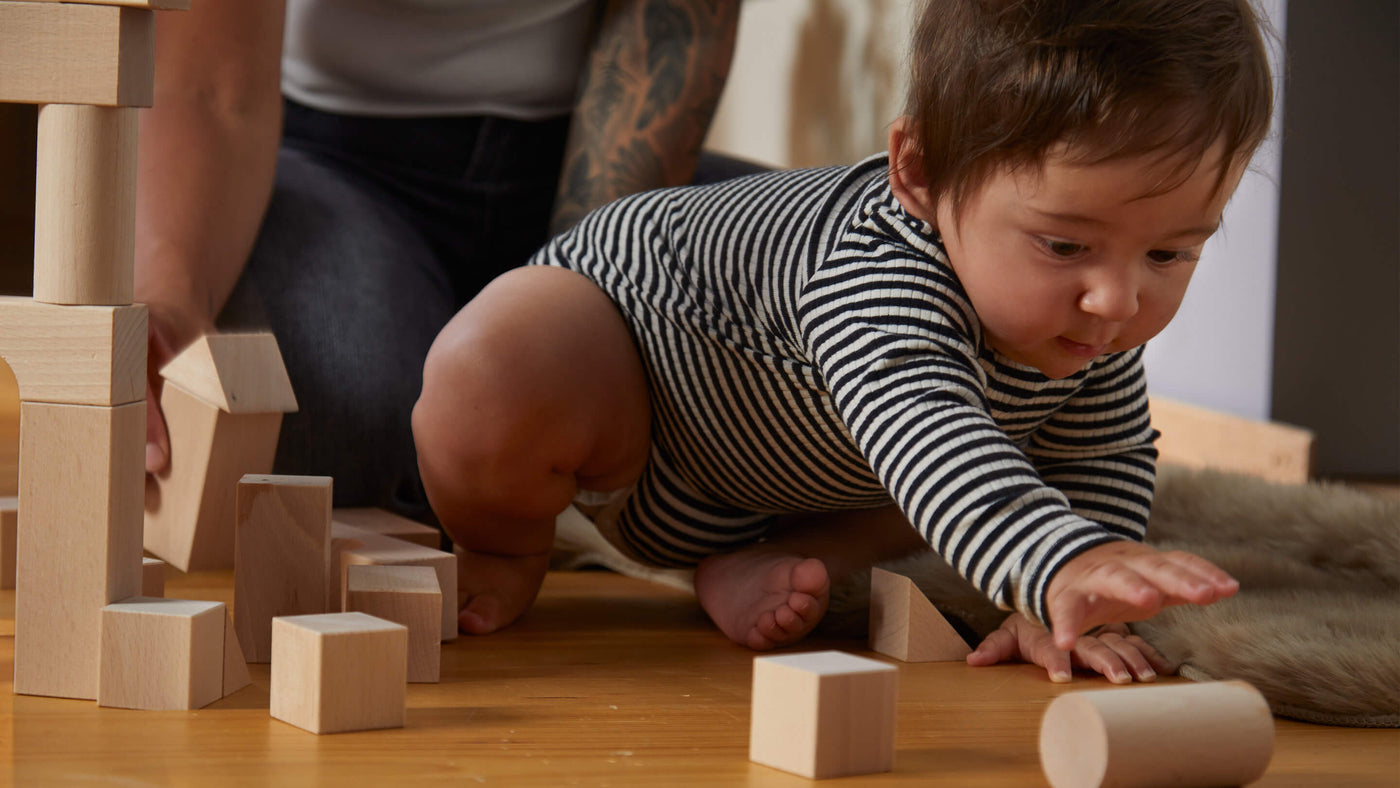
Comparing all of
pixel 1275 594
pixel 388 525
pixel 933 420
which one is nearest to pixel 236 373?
pixel 388 525

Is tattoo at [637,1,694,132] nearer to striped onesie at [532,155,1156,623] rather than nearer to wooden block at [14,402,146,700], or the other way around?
striped onesie at [532,155,1156,623]

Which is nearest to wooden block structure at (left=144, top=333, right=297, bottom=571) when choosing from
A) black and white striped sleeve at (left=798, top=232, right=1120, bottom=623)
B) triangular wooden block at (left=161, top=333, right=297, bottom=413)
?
triangular wooden block at (left=161, top=333, right=297, bottom=413)

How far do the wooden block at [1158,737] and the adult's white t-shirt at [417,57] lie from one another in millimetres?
1097

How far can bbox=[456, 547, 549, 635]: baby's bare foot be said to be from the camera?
95 centimetres

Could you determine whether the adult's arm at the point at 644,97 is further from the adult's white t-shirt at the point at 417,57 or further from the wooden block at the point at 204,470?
the wooden block at the point at 204,470

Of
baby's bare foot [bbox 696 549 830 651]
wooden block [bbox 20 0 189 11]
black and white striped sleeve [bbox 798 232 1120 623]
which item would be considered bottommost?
baby's bare foot [bbox 696 549 830 651]

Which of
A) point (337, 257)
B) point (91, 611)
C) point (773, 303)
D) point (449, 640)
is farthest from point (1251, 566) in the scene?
point (337, 257)

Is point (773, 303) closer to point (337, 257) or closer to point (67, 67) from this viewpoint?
point (67, 67)

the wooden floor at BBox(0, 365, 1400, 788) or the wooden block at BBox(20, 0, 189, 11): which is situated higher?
the wooden block at BBox(20, 0, 189, 11)

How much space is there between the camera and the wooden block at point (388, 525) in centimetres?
104

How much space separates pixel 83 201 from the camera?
2.26ft

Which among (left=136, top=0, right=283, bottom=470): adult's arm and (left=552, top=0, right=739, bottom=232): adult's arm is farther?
(left=552, top=0, right=739, bottom=232): adult's arm

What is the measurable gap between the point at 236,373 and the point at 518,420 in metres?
0.22

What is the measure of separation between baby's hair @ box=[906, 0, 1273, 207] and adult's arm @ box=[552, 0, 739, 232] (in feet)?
2.31
